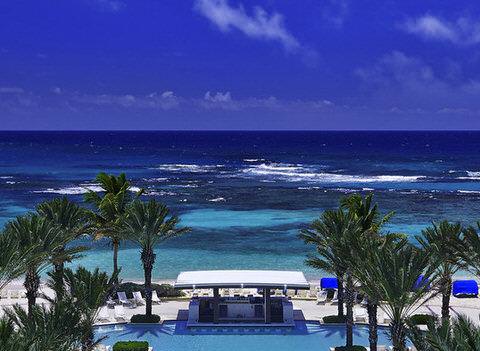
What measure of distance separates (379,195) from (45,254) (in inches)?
2474

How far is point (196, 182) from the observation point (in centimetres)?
9688

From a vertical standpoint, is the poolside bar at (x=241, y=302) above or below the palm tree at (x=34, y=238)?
below

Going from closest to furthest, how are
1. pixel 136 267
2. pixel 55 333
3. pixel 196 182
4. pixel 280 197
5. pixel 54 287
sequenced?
pixel 55 333 → pixel 54 287 → pixel 136 267 → pixel 280 197 → pixel 196 182

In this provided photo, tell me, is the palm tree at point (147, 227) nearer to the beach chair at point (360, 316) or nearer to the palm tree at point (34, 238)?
the palm tree at point (34, 238)

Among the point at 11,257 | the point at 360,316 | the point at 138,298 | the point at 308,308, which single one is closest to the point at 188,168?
the point at 138,298

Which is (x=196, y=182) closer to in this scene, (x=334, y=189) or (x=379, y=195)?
(x=334, y=189)

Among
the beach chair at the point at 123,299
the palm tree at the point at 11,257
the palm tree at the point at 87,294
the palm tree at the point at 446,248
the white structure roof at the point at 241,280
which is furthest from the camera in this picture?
the beach chair at the point at 123,299

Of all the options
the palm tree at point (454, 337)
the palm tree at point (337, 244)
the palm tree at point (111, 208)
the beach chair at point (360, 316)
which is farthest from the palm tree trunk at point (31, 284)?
the palm tree at point (454, 337)

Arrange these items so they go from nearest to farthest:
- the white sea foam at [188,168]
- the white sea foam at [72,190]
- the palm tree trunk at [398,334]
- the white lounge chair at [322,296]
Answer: the palm tree trunk at [398,334] → the white lounge chair at [322,296] → the white sea foam at [72,190] → the white sea foam at [188,168]

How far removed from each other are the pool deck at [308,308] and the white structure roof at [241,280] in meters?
2.12

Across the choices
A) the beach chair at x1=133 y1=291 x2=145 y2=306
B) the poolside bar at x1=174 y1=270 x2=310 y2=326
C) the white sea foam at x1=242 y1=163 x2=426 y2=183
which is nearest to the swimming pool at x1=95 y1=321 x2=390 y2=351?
the poolside bar at x1=174 y1=270 x2=310 y2=326

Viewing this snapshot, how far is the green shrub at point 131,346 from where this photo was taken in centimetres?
2605

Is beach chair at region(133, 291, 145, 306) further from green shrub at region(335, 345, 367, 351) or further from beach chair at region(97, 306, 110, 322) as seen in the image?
green shrub at region(335, 345, 367, 351)

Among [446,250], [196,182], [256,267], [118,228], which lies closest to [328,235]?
[446,250]
